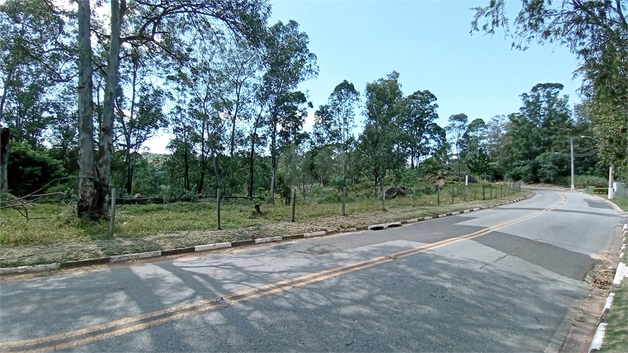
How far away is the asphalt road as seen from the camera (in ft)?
10.2

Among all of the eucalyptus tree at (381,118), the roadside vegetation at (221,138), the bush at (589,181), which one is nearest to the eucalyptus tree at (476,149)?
the roadside vegetation at (221,138)

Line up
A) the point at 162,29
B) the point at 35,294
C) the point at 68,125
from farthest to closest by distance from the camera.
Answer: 1. the point at 68,125
2. the point at 162,29
3. the point at 35,294

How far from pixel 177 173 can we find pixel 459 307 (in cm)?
3311

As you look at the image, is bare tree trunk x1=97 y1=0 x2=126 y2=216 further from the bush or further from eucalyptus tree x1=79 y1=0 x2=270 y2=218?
the bush

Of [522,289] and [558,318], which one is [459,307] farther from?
[522,289]

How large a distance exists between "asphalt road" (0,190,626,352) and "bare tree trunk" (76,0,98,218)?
545cm

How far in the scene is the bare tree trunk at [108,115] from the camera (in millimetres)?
10547

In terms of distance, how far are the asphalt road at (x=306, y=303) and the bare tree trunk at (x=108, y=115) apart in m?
5.70

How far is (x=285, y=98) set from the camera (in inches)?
1075

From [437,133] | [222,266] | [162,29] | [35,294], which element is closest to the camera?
[35,294]

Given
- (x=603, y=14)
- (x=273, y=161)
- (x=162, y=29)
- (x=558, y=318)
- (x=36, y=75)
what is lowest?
(x=558, y=318)

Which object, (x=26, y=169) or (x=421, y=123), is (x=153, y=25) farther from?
(x=421, y=123)

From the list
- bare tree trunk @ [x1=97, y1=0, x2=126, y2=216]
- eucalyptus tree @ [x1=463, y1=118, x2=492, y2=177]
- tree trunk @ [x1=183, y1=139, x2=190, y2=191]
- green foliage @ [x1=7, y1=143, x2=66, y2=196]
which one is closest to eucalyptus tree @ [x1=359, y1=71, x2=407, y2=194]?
tree trunk @ [x1=183, y1=139, x2=190, y2=191]

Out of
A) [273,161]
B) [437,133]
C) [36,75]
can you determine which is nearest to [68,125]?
[273,161]
